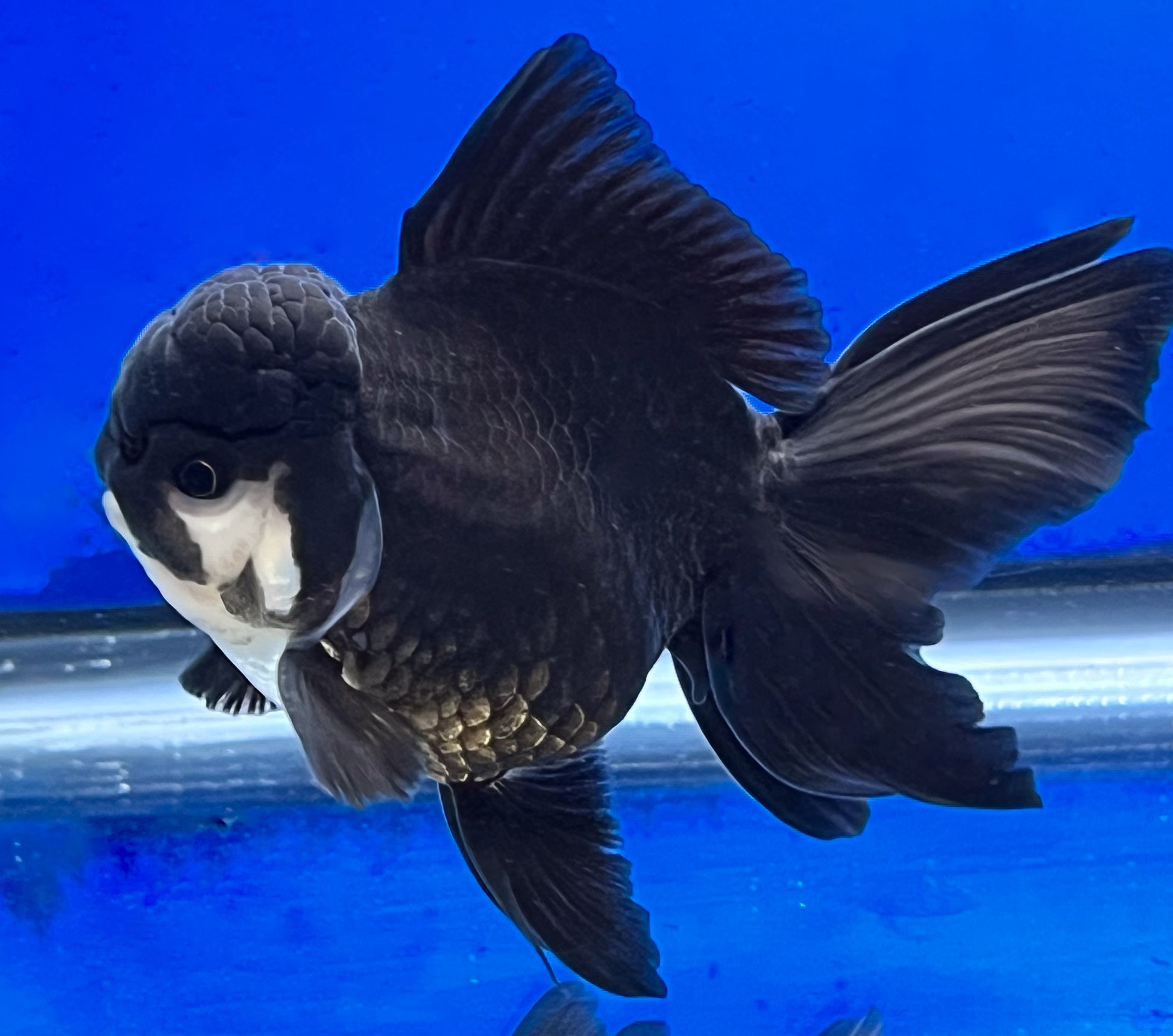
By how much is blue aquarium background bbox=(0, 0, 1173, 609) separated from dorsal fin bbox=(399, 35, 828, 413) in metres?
0.40

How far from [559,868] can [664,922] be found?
0.96 ft

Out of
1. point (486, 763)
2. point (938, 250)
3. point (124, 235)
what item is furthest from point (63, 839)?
point (938, 250)

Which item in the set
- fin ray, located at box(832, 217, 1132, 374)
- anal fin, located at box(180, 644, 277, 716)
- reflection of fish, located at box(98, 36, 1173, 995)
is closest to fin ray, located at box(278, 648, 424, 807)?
reflection of fish, located at box(98, 36, 1173, 995)

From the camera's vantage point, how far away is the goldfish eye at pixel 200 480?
418 millimetres

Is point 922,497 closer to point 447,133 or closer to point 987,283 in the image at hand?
point 987,283

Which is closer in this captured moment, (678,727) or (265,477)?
(265,477)

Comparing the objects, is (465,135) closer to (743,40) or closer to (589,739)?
(589,739)

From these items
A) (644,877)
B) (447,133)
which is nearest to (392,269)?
(447,133)

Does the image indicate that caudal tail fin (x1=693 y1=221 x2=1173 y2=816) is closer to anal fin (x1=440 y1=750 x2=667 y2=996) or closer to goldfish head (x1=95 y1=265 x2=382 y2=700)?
anal fin (x1=440 y1=750 x2=667 y2=996)

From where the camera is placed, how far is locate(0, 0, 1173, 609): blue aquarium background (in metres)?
0.90

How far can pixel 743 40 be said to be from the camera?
3.02ft

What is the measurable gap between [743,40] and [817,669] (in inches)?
23.1

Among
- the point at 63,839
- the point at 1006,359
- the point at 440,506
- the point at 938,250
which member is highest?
the point at 938,250

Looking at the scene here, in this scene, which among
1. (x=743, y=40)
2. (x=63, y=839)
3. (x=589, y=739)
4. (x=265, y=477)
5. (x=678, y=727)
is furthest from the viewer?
(x=678, y=727)
